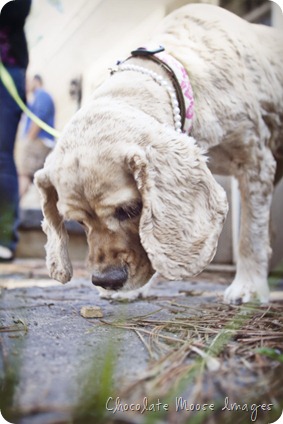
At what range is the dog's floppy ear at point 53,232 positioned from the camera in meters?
1.33

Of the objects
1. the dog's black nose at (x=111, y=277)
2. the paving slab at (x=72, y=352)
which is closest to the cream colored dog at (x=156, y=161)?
the dog's black nose at (x=111, y=277)

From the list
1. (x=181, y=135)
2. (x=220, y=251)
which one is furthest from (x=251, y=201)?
(x=181, y=135)

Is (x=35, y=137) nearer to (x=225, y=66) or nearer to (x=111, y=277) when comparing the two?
(x=111, y=277)

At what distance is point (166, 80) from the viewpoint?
1425mm

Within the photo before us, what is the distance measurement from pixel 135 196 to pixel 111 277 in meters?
0.20

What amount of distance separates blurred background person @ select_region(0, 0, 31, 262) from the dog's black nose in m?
0.31

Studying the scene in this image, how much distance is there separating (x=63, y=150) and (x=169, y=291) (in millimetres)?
672

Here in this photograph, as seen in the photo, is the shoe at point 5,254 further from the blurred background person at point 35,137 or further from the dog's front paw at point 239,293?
the dog's front paw at point 239,293

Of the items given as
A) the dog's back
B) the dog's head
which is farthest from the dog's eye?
the dog's back

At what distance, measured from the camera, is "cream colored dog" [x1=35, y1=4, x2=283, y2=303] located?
3.96 ft

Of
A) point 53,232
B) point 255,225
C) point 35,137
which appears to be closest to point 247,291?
point 255,225

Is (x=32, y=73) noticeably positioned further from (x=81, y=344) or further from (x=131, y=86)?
(x=81, y=344)

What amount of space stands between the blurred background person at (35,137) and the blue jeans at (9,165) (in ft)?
0.09

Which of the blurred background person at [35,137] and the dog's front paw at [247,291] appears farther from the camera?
the dog's front paw at [247,291]
